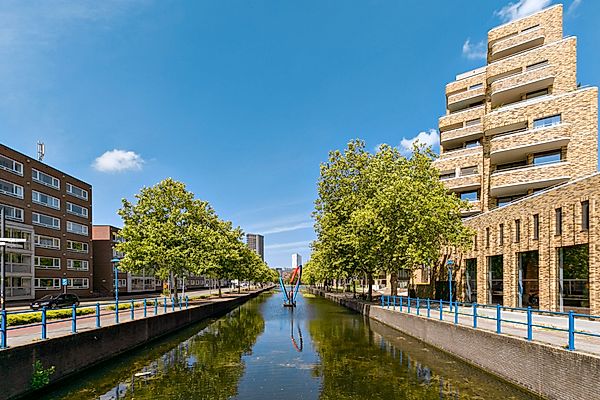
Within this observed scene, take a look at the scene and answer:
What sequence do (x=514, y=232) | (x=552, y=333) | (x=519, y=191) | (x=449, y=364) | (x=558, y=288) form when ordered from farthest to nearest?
(x=519, y=191) → (x=514, y=232) → (x=558, y=288) → (x=449, y=364) → (x=552, y=333)

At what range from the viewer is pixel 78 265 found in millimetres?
63969

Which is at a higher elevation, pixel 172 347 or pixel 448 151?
pixel 448 151

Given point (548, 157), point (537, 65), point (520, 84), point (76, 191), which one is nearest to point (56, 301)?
point (76, 191)

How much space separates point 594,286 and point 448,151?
124ft

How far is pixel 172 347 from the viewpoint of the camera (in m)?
23.8

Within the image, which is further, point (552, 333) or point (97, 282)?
point (97, 282)

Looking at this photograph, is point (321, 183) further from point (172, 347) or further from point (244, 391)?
point (244, 391)

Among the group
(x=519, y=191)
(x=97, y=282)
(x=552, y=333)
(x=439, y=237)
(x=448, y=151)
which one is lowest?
(x=97, y=282)

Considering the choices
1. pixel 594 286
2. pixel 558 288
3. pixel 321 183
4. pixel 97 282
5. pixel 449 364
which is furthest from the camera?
pixel 97 282

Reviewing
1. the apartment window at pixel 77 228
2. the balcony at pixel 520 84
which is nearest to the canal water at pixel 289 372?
the balcony at pixel 520 84

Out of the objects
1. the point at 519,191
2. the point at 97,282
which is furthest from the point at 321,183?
the point at 97,282

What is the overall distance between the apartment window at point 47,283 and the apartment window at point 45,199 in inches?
395

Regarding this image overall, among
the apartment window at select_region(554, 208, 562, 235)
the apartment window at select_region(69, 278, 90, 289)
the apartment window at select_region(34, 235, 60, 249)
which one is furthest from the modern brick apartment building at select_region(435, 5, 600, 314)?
the apartment window at select_region(69, 278, 90, 289)

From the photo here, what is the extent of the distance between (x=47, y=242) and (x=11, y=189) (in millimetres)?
9741
